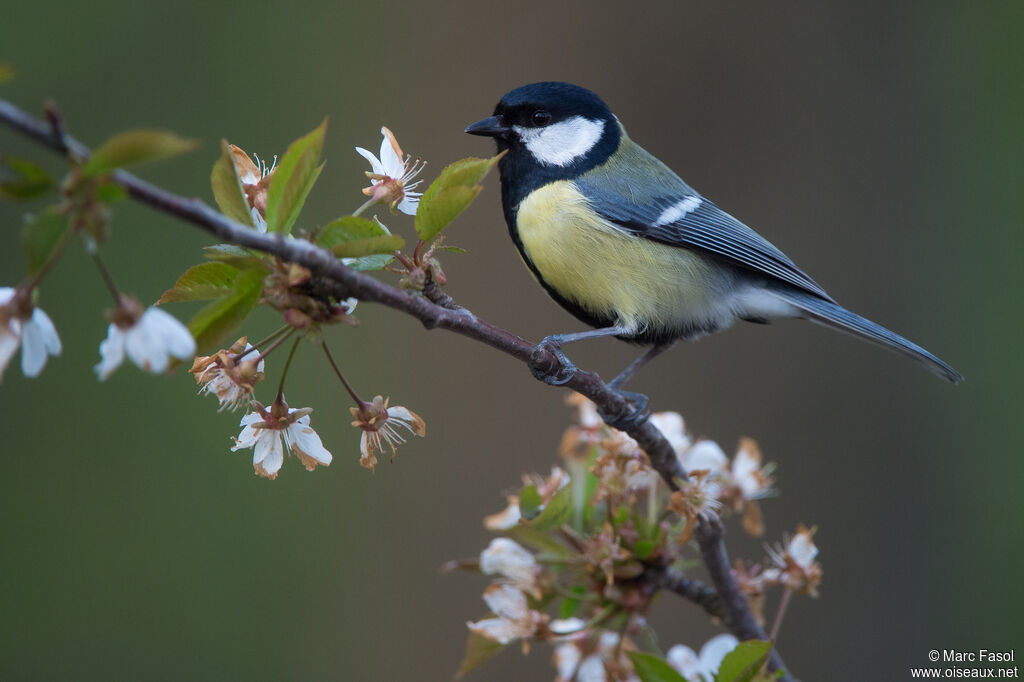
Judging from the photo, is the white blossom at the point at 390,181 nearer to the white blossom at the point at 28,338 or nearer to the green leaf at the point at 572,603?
the white blossom at the point at 28,338

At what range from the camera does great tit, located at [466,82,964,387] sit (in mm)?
2268

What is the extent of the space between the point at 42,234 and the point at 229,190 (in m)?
0.32

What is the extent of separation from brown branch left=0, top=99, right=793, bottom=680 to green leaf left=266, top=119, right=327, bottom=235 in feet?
0.17

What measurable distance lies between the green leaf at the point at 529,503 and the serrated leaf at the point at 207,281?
0.64m

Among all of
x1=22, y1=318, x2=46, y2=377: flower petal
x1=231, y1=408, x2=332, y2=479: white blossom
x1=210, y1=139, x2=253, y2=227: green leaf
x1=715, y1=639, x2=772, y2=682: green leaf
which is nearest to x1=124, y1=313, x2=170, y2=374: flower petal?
x1=22, y1=318, x2=46, y2=377: flower petal

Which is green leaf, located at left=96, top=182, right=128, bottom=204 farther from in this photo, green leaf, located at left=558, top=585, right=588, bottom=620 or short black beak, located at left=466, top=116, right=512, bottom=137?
short black beak, located at left=466, top=116, right=512, bottom=137

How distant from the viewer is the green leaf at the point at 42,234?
0.85 meters

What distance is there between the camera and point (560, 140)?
2.47 metres

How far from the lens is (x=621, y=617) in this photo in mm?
1601

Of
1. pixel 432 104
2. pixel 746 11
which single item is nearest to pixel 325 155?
pixel 432 104

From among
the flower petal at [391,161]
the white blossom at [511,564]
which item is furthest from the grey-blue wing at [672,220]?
the white blossom at [511,564]

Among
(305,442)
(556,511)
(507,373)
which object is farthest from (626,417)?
(507,373)

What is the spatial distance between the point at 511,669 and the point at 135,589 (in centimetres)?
165

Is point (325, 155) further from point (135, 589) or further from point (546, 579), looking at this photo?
point (546, 579)
